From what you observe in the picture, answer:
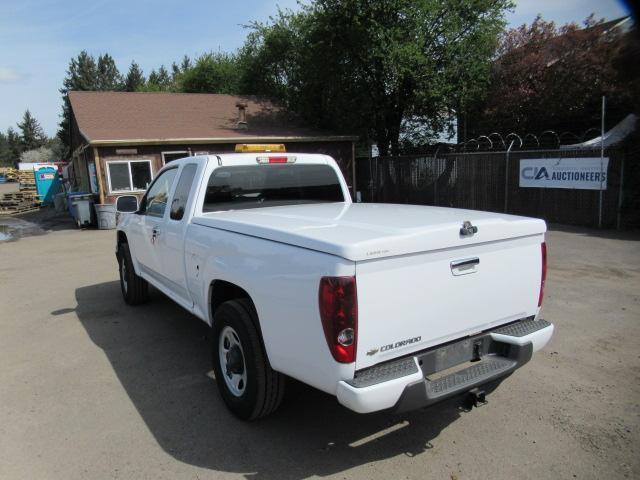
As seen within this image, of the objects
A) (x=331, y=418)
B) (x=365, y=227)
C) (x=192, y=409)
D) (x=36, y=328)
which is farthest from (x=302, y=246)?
(x=36, y=328)

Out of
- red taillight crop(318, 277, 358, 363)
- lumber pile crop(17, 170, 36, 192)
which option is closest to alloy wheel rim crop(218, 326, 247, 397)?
red taillight crop(318, 277, 358, 363)

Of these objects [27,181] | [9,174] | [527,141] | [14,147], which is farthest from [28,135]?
[527,141]

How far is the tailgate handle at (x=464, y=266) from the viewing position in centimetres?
287

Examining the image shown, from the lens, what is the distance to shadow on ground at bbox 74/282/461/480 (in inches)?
121

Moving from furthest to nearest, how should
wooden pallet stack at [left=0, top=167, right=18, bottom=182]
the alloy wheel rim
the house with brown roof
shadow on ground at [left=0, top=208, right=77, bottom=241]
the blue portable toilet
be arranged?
wooden pallet stack at [left=0, top=167, right=18, bottom=182], the blue portable toilet, the house with brown roof, shadow on ground at [left=0, top=208, right=77, bottom=241], the alloy wheel rim

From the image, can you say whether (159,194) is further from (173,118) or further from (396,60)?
(173,118)

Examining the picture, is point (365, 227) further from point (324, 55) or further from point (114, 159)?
point (324, 55)

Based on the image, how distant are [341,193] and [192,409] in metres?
2.59

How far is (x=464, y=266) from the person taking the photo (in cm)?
292

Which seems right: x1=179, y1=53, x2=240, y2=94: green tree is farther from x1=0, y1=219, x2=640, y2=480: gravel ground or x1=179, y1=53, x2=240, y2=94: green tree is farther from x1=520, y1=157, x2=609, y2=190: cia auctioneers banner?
x1=0, y1=219, x2=640, y2=480: gravel ground

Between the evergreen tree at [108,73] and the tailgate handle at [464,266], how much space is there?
94492 mm

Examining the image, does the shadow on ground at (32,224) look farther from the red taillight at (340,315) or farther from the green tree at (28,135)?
the green tree at (28,135)

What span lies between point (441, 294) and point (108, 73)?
325 ft

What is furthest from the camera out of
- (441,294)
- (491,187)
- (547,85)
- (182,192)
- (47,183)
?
(47,183)
